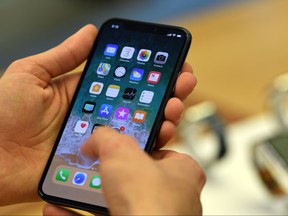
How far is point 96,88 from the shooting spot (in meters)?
0.73

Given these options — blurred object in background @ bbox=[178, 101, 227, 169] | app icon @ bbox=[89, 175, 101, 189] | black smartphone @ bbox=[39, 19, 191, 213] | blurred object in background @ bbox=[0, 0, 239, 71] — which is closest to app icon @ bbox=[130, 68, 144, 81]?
black smartphone @ bbox=[39, 19, 191, 213]

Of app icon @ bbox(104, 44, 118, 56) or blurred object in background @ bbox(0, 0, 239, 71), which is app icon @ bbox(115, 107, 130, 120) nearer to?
app icon @ bbox(104, 44, 118, 56)

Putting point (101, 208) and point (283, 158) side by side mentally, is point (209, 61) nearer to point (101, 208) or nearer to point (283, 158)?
point (283, 158)

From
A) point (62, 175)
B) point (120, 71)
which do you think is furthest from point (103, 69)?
point (62, 175)

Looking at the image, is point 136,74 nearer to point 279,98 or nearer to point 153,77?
point 153,77

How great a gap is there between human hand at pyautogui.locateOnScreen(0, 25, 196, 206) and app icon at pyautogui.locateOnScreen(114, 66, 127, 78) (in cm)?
5

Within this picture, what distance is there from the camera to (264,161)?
95 cm

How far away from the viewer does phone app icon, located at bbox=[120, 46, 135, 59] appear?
0.73 m

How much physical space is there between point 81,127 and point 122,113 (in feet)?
0.17

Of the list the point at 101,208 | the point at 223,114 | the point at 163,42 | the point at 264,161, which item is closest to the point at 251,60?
the point at 223,114

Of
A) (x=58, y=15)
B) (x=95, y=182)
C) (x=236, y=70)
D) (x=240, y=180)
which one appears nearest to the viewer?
(x=95, y=182)

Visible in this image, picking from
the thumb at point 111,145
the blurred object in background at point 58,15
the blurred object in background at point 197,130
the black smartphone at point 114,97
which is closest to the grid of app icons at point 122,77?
the black smartphone at point 114,97

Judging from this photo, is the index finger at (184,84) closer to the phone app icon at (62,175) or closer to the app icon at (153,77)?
the app icon at (153,77)

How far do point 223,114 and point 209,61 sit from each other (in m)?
0.27
